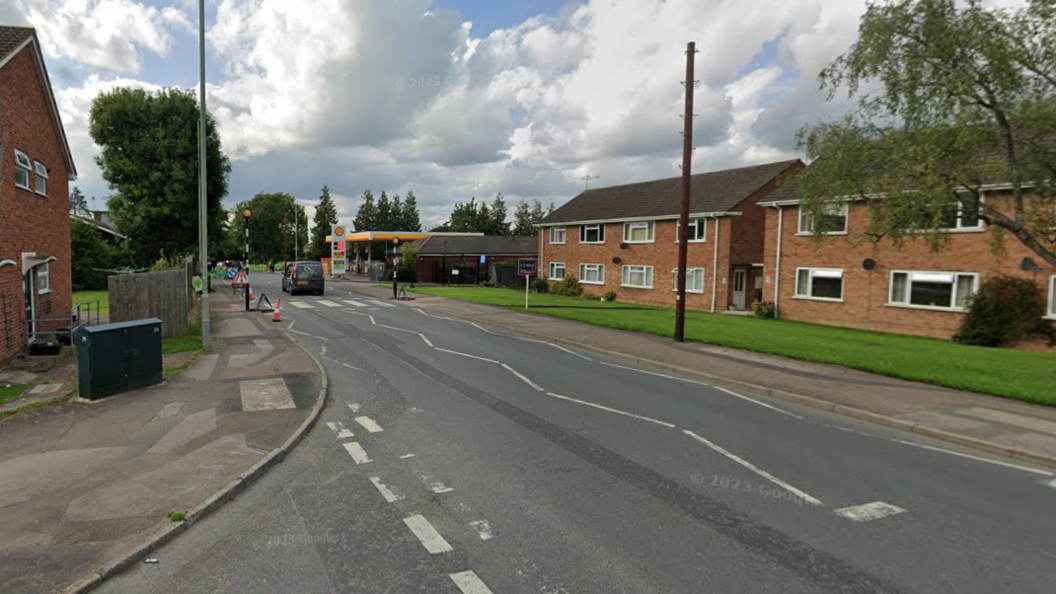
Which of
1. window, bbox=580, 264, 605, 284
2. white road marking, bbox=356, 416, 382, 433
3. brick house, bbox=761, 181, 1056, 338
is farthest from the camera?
window, bbox=580, 264, 605, 284

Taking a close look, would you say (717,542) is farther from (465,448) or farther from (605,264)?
(605,264)

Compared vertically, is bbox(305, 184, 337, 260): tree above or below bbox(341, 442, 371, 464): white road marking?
above

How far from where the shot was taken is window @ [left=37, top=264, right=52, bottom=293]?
1540cm

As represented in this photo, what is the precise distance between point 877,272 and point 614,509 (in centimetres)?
2251

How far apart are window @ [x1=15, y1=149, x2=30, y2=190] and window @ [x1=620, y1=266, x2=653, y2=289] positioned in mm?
27473

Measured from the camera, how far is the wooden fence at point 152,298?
15156 mm

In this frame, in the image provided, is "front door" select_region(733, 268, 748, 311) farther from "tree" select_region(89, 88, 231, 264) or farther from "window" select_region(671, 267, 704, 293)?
"tree" select_region(89, 88, 231, 264)

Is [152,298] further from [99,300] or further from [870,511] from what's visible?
[870,511]

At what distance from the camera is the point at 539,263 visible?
42.2 m

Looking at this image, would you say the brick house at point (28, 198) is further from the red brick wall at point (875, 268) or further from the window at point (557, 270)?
the window at point (557, 270)

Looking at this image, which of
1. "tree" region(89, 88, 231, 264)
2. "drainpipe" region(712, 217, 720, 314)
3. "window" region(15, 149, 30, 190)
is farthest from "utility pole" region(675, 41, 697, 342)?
"tree" region(89, 88, 231, 264)

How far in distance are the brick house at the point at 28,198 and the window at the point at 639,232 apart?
87.8ft

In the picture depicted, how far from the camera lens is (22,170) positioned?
14062 mm

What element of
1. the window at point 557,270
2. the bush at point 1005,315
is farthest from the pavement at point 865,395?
the window at point 557,270
